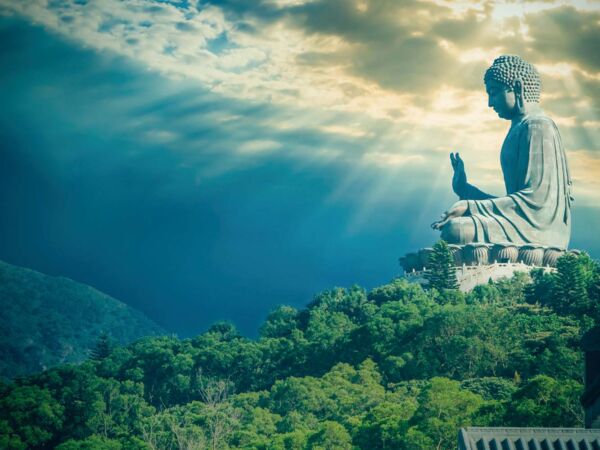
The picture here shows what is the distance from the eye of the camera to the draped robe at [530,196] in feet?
112

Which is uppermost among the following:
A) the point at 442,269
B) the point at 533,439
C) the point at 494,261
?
the point at 494,261

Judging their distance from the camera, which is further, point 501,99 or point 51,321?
point 51,321

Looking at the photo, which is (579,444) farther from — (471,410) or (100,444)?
(100,444)

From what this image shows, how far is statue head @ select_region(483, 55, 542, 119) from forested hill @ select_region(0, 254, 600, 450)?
6.98m

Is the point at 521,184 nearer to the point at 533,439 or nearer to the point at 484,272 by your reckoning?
the point at 484,272

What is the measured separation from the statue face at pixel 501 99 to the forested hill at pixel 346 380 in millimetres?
6928

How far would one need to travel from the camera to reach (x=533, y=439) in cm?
1025

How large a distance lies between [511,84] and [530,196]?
3834 millimetres

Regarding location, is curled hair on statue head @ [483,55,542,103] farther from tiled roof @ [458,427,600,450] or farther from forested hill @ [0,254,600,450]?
tiled roof @ [458,427,600,450]

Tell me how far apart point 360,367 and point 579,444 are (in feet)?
47.5

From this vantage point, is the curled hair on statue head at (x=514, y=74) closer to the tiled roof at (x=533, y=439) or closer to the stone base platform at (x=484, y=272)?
the stone base platform at (x=484, y=272)

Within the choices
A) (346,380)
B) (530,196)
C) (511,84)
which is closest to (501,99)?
(511,84)

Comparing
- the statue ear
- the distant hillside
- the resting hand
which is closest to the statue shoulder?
the statue ear

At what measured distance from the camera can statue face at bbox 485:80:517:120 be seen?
1399 inches
